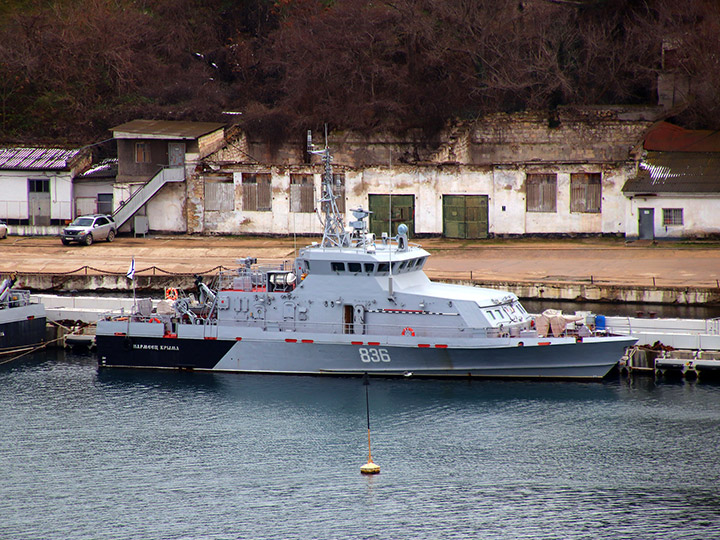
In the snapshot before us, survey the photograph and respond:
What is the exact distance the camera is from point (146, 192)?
194ft

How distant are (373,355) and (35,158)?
3372 cm

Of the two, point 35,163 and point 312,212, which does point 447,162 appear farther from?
point 35,163

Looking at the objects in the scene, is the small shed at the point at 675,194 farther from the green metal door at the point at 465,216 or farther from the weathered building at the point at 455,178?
the green metal door at the point at 465,216

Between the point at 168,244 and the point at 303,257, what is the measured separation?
896 inches

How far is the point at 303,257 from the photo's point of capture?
36.2m

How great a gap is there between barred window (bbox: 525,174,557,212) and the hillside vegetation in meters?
8.47

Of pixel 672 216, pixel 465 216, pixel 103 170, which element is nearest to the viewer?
pixel 672 216

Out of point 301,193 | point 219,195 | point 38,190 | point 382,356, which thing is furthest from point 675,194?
point 38,190

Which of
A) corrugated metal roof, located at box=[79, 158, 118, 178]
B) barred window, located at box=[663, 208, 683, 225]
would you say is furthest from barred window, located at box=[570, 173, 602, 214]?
corrugated metal roof, located at box=[79, 158, 118, 178]

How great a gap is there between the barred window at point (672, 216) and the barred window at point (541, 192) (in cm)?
567

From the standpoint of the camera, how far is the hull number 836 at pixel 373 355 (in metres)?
36.1

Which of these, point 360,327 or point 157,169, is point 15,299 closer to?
point 360,327

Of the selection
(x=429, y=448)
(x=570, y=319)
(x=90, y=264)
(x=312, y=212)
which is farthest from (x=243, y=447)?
(x=312, y=212)

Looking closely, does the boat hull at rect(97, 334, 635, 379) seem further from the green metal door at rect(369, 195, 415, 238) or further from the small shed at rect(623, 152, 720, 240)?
the green metal door at rect(369, 195, 415, 238)
